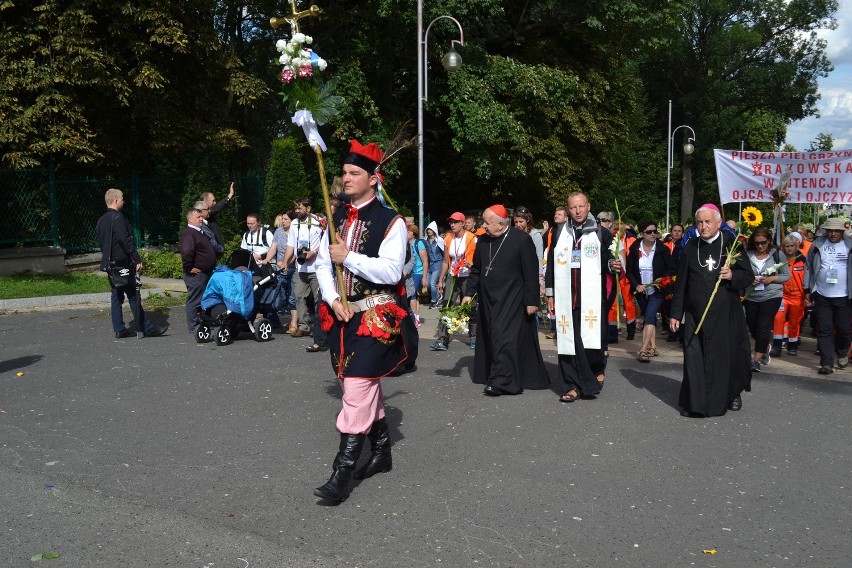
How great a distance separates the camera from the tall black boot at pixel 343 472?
5.53 metres

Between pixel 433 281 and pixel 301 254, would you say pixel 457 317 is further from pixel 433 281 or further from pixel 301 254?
pixel 433 281

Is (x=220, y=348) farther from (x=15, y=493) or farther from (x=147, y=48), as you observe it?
(x=147, y=48)

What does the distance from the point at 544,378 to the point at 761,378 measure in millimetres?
2530

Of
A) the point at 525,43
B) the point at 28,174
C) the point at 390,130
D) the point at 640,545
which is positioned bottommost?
the point at 640,545

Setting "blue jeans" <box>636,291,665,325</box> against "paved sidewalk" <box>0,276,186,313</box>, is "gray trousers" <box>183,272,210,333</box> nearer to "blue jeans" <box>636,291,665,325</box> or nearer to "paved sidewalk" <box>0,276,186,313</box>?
"paved sidewalk" <box>0,276,186,313</box>

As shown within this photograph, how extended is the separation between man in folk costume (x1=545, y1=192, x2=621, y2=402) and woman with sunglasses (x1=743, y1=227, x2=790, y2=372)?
2.06m

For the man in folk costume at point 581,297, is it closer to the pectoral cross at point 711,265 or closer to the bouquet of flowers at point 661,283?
the pectoral cross at point 711,265

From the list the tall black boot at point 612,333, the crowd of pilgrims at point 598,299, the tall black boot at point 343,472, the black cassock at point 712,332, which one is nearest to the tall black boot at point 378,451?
the tall black boot at point 343,472

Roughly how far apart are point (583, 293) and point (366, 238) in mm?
3644

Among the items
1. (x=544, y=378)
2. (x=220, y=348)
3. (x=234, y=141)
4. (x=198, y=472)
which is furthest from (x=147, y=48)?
(x=198, y=472)

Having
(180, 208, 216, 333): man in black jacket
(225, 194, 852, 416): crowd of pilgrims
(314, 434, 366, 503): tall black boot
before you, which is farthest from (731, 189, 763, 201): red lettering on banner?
(314, 434, 366, 503): tall black boot

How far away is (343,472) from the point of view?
559cm

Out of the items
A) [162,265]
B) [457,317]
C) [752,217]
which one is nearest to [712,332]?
[752,217]

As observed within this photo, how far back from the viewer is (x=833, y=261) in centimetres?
1023
